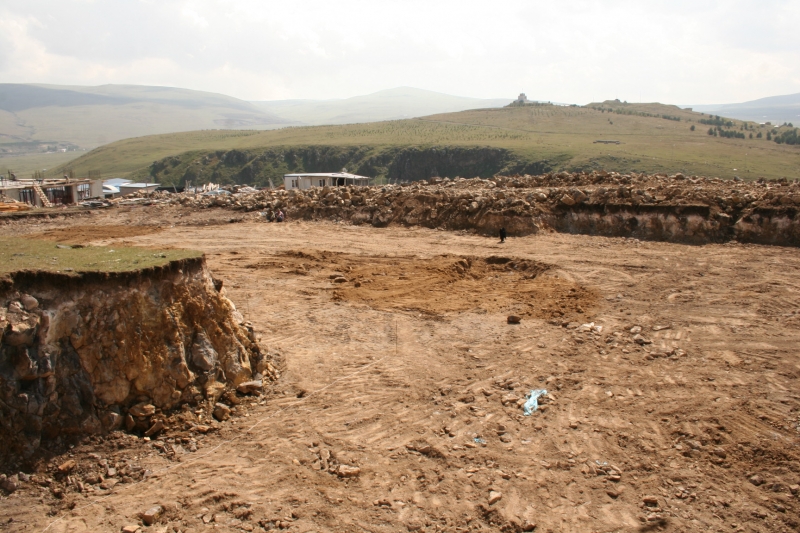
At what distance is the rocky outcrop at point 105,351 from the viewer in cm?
609

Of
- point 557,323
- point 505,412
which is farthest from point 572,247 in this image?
point 505,412

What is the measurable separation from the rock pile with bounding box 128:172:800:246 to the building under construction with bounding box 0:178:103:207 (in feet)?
56.4

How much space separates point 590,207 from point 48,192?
3562 centimetres

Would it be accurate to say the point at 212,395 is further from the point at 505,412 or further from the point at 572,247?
the point at 572,247

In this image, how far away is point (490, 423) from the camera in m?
7.57

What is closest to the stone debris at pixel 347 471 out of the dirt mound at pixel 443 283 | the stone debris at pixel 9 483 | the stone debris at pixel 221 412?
the stone debris at pixel 221 412

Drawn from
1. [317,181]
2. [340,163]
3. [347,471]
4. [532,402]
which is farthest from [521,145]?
[347,471]

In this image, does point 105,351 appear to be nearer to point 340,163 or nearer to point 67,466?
point 67,466

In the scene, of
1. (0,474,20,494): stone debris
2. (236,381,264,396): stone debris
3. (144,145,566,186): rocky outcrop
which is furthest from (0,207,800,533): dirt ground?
(144,145,566,186): rocky outcrop

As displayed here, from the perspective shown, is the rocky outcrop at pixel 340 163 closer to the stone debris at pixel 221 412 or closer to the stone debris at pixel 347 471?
the stone debris at pixel 221 412

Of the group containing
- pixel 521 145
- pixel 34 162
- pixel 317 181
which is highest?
pixel 521 145

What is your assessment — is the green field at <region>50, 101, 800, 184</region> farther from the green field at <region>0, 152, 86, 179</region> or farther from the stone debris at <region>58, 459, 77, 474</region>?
the stone debris at <region>58, 459, 77, 474</region>

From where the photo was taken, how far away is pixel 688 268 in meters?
15.7

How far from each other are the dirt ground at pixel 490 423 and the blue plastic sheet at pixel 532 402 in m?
0.15
